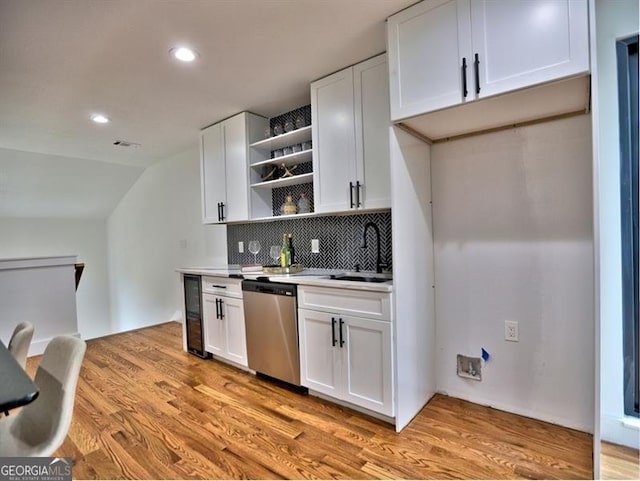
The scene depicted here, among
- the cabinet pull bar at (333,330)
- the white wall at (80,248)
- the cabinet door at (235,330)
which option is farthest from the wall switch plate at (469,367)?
the white wall at (80,248)

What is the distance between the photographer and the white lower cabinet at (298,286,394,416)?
1.99 meters

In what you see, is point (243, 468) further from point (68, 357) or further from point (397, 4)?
point (397, 4)

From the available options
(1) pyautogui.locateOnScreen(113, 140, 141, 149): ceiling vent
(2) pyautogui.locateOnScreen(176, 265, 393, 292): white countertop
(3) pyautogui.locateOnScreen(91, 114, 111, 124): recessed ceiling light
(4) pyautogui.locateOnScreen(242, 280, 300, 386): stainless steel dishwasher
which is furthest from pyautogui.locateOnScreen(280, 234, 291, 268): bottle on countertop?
(1) pyautogui.locateOnScreen(113, 140, 141, 149): ceiling vent

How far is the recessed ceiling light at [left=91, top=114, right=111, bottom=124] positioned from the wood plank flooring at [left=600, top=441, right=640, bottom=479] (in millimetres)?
4515

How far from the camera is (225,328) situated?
3.04 m

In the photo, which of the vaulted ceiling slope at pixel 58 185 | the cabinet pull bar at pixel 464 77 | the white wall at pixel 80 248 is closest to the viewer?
the cabinet pull bar at pixel 464 77

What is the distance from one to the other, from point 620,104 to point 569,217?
64 centimetres

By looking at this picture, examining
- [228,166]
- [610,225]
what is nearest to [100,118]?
[228,166]

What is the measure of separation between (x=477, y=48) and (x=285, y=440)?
7.73ft

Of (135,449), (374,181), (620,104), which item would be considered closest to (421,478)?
(135,449)

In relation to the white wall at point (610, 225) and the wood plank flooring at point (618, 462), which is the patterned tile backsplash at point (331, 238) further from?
the wood plank flooring at point (618, 462)

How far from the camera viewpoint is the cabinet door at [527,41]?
1373 mm

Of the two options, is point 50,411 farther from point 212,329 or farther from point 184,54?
point 184,54

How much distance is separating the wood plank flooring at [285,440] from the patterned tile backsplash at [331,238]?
3.64 ft
